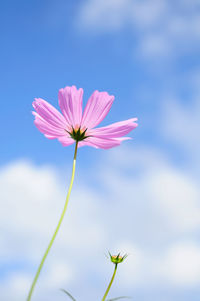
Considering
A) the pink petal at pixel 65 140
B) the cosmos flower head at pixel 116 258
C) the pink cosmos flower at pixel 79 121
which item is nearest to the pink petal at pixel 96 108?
the pink cosmos flower at pixel 79 121

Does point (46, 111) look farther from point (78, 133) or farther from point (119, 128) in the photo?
point (119, 128)

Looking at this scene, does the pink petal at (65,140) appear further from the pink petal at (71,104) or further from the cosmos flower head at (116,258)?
the cosmos flower head at (116,258)

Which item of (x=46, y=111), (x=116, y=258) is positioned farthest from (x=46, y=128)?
(x=116, y=258)

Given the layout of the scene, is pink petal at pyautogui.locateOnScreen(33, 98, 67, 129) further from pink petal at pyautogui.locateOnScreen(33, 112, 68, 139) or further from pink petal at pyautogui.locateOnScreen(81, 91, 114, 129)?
pink petal at pyautogui.locateOnScreen(81, 91, 114, 129)

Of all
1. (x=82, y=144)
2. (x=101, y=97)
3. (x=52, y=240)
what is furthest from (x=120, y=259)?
(x=52, y=240)

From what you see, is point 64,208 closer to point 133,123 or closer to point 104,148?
point 104,148

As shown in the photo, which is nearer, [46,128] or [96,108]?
[46,128]

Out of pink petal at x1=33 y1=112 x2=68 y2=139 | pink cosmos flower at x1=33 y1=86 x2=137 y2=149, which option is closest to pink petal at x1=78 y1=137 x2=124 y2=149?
pink cosmos flower at x1=33 y1=86 x2=137 y2=149
